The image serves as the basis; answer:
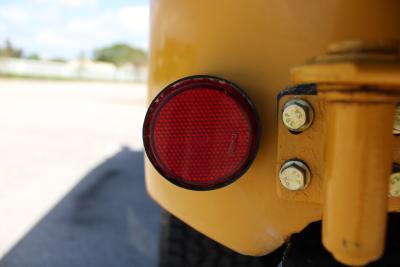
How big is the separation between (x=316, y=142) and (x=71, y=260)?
6.44 feet

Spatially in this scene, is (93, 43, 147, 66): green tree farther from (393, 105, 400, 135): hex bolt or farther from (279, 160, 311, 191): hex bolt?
(393, 105, 400, 135): hex bolt

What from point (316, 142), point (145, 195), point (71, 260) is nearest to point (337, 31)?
point (316, 142)

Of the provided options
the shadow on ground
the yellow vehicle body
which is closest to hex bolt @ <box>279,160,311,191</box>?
the yellow vehicle body

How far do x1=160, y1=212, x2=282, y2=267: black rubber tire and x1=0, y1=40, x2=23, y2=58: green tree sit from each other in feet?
151

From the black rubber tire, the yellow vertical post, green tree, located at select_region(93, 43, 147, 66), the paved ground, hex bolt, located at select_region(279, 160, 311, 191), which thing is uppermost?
the yellow vertical post

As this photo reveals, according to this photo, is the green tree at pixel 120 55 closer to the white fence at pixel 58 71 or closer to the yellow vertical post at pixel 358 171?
the white fence at pixel 58 71

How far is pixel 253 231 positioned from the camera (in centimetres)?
118

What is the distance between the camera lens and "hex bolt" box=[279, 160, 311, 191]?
0.92 metres

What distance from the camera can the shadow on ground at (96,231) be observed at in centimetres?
246

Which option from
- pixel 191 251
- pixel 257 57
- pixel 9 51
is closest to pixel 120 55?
pixel 9 51

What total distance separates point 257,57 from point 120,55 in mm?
68675

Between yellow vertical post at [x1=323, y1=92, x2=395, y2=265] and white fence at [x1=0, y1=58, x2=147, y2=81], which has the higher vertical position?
yellow vertical post at [x1=323, y1=92, x2=395, y2=265]

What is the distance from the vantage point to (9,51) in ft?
154

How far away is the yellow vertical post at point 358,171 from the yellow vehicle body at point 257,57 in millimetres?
227
